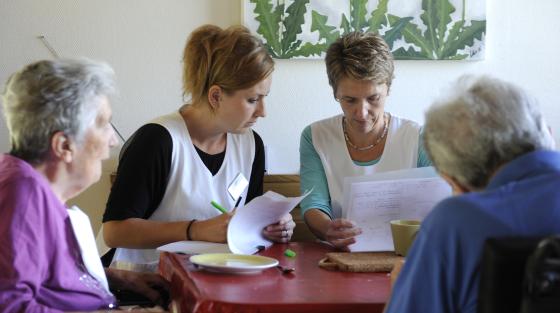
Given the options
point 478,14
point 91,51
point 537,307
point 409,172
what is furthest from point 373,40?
point 537,307

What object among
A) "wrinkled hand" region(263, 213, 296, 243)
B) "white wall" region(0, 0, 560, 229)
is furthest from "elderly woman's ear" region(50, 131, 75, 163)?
"white wall" region(0, 0, 560, 229)

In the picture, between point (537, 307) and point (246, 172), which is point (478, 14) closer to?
point (246, 172)

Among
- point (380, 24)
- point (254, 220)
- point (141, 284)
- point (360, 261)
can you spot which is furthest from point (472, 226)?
point (380, 24)

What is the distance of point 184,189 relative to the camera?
85.7 inches

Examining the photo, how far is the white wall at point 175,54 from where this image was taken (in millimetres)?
2803

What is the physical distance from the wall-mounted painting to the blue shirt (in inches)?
72.8

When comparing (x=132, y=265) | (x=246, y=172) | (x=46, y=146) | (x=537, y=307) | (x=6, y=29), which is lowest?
(x=132, y=265)

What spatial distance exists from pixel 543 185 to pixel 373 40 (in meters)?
1.31

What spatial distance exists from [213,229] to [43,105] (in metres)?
→ 0.61

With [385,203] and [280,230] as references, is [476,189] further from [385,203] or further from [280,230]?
[280,230]

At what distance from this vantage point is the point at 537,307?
973mm

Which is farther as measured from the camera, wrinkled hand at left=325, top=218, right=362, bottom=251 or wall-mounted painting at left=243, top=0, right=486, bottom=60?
wall-mounted painting at left=243, top=0, right=486, bottom=60

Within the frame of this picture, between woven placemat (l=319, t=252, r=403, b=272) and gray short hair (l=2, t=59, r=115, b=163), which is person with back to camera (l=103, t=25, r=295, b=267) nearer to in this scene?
woven placemat (l=319, t=252, r=403, b=272)

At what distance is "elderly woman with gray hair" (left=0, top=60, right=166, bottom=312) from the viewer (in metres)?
1.37
